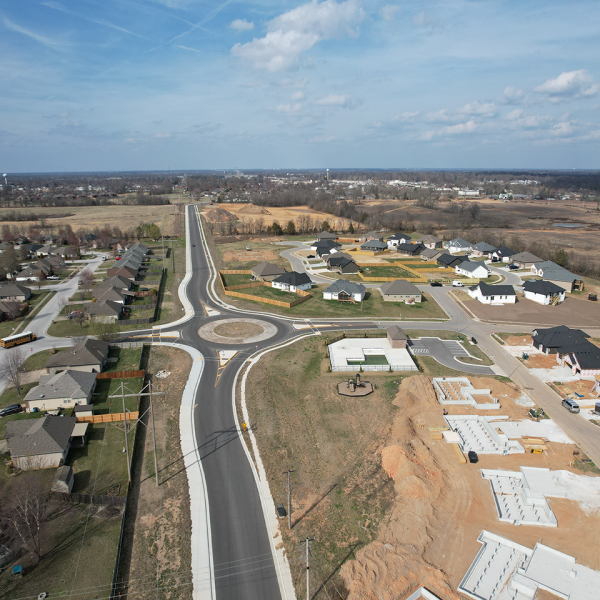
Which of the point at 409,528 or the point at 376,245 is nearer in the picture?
the point at 409,528

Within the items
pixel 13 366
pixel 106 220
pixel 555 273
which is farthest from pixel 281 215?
pixel 13 366

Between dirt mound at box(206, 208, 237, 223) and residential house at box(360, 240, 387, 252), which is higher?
dirt mound at box(206, 208, 237, 223)

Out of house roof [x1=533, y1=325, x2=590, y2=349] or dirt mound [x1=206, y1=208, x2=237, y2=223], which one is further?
dirt mound [x1=206, y1=208, x2=237, y2=223]

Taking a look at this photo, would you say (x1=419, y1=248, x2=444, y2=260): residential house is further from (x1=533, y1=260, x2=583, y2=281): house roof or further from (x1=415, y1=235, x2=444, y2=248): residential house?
(x1=533, y1=260, x2=583, y2=281): house roof

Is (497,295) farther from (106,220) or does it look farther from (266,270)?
(106,220)

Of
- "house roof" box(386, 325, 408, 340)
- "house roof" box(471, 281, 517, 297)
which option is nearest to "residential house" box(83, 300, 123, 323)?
"house roof" box(386, 325, 408, 340)
